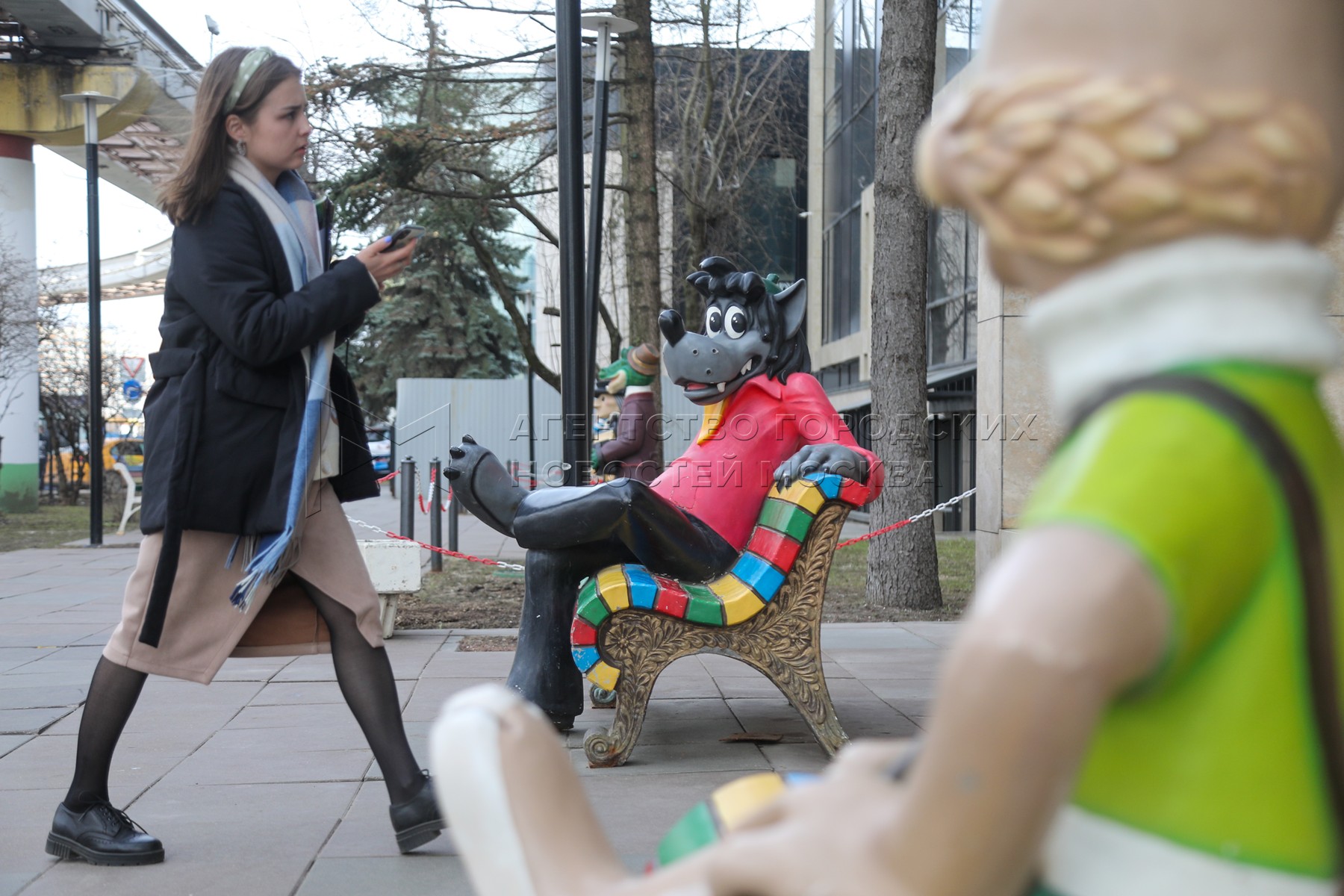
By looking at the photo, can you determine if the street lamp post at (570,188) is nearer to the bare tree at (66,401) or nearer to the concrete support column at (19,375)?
the concrete support column at (19,375)

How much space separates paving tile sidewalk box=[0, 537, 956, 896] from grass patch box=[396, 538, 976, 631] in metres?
0.65

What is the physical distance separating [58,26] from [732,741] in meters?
18.5

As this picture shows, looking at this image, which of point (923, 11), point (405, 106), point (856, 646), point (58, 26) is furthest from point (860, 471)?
point (58, 26)

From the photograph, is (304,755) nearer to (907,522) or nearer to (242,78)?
(242,78)

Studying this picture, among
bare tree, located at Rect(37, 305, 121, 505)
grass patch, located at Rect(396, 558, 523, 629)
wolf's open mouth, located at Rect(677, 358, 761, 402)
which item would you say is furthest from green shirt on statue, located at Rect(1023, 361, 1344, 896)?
bare tree, located at Rect(37, 305, 121, 505)

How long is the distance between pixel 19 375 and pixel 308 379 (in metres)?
19.3

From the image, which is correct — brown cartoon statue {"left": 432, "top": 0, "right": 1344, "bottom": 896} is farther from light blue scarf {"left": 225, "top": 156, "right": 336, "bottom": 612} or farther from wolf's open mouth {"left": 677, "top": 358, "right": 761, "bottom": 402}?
wolf's open mouth {"left": 677, "top": 358, "right": 761, "bottom": 402}

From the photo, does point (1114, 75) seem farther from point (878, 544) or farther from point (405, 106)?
point (405, 106)

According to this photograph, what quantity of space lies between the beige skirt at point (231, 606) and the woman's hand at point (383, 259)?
557 millimetres

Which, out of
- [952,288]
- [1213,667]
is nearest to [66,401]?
[952,288]

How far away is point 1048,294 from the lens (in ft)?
3.25

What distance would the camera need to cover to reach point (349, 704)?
2998 millimetres

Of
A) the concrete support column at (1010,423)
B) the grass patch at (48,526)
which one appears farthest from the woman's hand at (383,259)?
the grass patch at (48,526)

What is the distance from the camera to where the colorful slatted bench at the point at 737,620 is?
12.9ft
